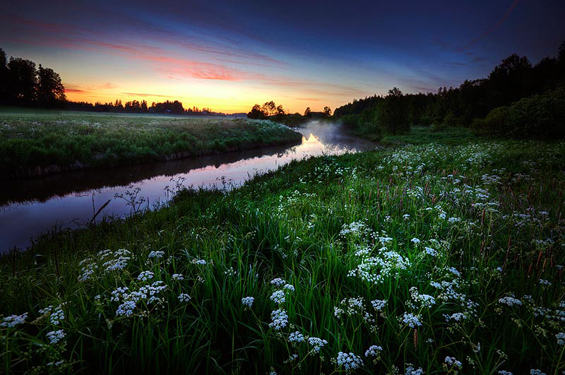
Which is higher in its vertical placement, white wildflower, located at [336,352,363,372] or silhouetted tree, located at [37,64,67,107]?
silhouetted tree, located at [37,64,67,107]

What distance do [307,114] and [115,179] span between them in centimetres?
16619

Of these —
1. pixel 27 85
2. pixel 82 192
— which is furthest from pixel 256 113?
pixel 82 192

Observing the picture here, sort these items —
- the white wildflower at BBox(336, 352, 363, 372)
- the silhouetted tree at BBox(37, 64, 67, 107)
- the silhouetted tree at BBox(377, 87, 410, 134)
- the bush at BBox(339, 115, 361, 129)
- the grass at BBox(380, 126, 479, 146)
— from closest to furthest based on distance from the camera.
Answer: the white wildflower at BBox(336, 352, 363, 372), the grass at BBox(380, 126, 479, 146), the silhouetted tree at BBox(377, 87, 410, 134), the silhouetted tree at BBox(37, 64, 67, 107), the bush at BBox(339, 115, 361, 129)

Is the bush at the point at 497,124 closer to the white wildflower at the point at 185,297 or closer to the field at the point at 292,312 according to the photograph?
the field at the point at 292,312

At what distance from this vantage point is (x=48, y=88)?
59.1 metres

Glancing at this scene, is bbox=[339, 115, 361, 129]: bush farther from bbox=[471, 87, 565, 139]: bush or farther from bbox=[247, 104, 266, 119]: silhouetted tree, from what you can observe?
bbox=[471, 87, 565, 139]: bush

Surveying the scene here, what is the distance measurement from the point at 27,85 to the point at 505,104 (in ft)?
352

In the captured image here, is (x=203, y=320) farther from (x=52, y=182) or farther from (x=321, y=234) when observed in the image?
(x=52, y=182)

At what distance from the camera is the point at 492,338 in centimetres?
237

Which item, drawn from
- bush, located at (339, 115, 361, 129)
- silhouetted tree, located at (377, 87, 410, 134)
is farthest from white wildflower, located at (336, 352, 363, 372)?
bush, located at (339, 115, 361, 129)

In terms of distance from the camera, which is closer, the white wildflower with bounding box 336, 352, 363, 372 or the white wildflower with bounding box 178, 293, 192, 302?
the white wildflower with bounding box 336, 352, 363, 372

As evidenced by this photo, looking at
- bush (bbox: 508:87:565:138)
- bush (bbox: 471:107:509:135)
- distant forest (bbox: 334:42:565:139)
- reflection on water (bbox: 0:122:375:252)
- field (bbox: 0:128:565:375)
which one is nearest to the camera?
field (bbox: 0:128:565:375)

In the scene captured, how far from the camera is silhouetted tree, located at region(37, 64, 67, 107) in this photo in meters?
56.8

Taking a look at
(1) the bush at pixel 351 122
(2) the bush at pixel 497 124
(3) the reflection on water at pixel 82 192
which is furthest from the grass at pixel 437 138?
(1) the bush at pixel 351 122
